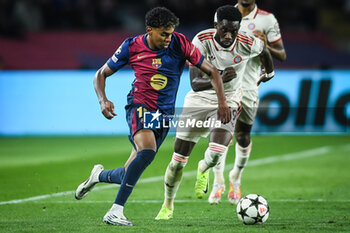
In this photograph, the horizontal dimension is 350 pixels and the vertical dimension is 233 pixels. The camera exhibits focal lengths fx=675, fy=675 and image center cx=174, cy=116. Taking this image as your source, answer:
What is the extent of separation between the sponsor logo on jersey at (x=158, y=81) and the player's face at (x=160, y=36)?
293 mm

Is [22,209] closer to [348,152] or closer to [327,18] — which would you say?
[348,152]

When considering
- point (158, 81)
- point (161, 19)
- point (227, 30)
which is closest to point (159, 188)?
point (227, 30)

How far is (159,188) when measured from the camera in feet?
31.3

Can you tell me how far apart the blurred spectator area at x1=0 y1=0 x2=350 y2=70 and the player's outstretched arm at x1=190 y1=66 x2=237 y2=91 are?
1272 cm

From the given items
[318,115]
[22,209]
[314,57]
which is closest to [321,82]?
[318,115]

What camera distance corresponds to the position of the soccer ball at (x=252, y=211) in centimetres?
639

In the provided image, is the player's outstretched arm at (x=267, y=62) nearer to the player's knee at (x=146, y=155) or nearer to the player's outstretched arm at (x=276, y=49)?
the player's outstretched arm at (x=276, y=49)

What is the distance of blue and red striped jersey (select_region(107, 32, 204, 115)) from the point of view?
6.47 metres

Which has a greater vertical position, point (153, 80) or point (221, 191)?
point (153, 80)

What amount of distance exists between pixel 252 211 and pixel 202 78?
1.63 meters

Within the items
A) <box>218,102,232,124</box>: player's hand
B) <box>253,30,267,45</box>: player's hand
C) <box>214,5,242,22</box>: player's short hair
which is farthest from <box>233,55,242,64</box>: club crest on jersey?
<box>218,102,232,124</box>: player's hand

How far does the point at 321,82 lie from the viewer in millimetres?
15766

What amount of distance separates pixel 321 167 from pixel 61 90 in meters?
6.84

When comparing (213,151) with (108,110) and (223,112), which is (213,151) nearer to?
(223,112)
